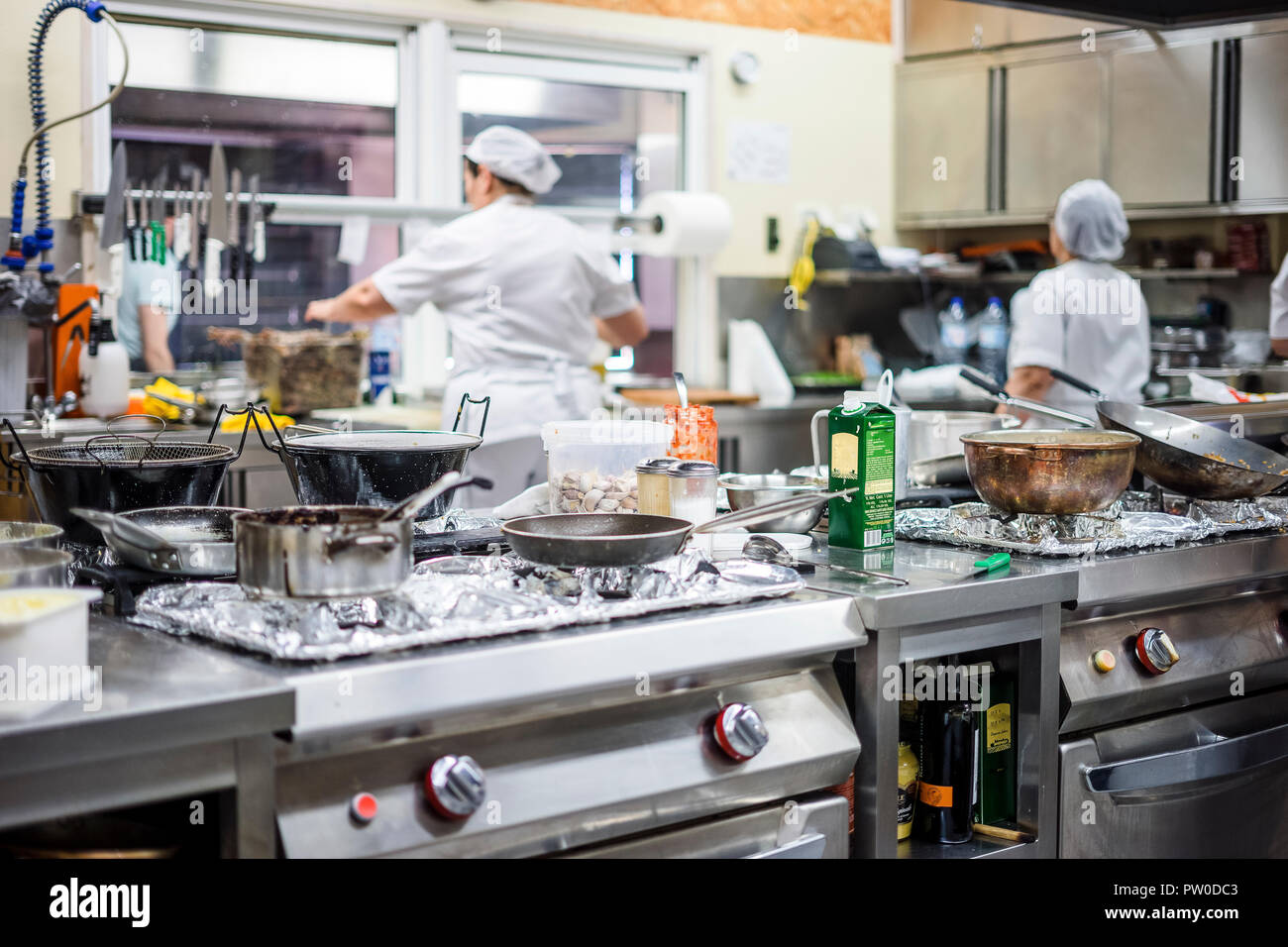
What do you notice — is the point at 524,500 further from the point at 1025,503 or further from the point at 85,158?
the point at 85,158

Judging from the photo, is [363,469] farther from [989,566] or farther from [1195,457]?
[1195,457]

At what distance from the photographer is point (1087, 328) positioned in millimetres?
4262

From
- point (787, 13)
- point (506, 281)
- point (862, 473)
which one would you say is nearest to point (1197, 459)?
point (862, 473)

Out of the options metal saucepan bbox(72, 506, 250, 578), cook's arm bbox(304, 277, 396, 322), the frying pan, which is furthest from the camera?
cook's arm bbox(304, 277, 396, 322)

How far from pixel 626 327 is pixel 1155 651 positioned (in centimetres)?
251

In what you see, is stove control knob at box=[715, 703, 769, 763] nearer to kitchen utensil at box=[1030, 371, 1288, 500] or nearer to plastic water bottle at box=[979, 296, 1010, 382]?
kitchen utensil at box=[1030, 371, 1288, 500]

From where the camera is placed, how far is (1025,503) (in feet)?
7.06

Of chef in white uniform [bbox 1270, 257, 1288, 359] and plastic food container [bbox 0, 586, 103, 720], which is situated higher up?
chef in white uniform [bbox 1270, 257, 1288, 359]

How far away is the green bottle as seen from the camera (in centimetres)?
204

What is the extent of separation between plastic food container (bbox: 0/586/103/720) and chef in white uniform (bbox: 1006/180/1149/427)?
3.32 meters

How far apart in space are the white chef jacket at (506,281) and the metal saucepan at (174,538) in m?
2.17

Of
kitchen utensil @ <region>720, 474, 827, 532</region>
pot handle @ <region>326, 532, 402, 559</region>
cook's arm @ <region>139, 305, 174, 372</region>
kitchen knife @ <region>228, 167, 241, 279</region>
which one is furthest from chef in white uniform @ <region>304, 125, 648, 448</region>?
pot handle @ <region>326, 532, 402, 559</region>
